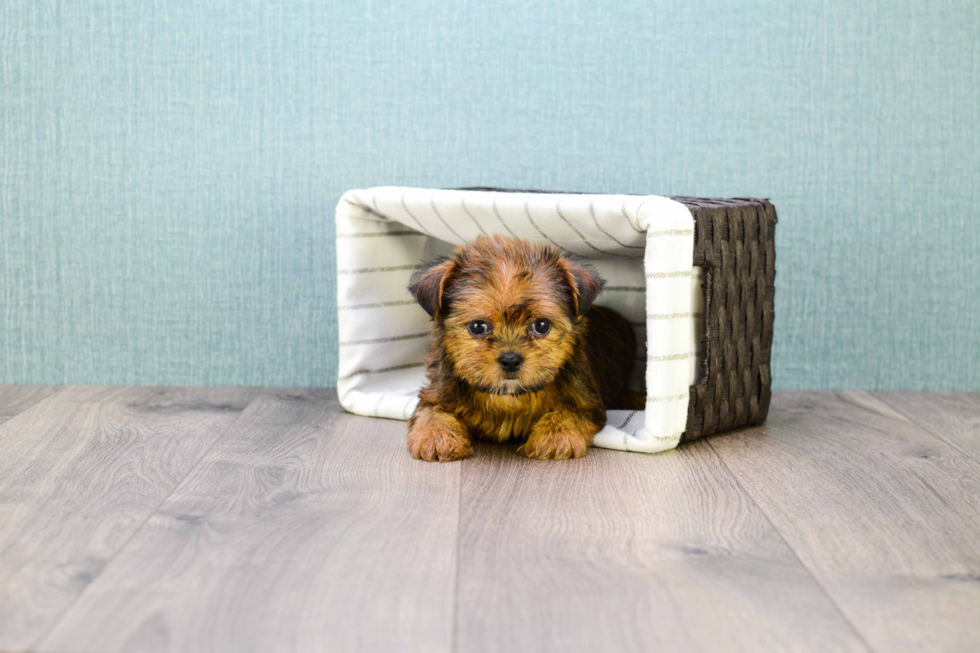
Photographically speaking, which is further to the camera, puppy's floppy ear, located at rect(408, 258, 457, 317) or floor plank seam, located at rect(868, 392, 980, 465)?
floor plank seam, located at rect(868, 392, 980, 465)

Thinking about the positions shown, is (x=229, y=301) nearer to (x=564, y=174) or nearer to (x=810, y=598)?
(x=564, y=174)

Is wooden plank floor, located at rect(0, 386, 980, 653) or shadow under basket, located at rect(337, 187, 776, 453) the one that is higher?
shadow under basket, located at rect(337, 187, 776, 453)

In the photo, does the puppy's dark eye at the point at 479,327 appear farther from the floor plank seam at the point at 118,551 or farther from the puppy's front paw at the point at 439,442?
the floor plank seam at the point at 118,551

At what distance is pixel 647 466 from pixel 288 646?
44.8 inches

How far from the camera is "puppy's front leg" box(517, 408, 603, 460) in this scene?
2205mm

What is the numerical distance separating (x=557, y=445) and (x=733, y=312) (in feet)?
2.08

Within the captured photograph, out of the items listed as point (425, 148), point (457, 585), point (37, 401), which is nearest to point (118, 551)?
point (457, 585)

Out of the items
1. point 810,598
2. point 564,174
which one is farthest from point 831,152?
point 810,598

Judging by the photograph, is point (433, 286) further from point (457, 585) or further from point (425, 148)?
point (425, 148)

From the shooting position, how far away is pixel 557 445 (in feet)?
7.22

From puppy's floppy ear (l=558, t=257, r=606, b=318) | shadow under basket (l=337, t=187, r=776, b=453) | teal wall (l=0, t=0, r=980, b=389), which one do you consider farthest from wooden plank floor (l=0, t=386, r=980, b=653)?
teal wall (l=0, t=0, r=980, b=389)

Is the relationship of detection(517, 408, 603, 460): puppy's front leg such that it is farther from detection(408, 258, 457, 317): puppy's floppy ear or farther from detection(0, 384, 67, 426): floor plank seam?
detection(0, 384, 67, 426): floor plank seam

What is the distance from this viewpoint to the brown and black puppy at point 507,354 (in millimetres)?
2109

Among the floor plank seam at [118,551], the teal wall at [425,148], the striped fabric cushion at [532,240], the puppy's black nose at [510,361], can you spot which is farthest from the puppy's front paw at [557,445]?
the teal wall at [425,148]
